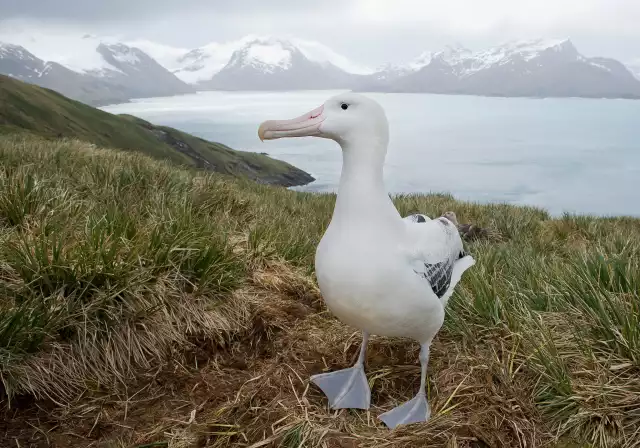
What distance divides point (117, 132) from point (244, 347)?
27282 millimetres

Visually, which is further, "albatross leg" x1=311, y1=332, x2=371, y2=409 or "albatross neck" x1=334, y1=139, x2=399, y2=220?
"albatross leg" x1=311, y1=332, x2=371, y2=409

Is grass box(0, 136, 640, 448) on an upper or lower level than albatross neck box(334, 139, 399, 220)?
lower

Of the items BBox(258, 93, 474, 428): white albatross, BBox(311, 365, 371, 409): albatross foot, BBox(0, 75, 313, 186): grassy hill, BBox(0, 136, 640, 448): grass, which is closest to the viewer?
BBox(258, 93, 474, 428): white albatross

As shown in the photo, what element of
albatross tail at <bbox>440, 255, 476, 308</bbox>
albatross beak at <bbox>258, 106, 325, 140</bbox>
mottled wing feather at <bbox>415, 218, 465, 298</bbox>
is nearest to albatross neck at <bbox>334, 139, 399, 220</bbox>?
albatross beak at <bbox>258, 106, 325, 140</bbox>

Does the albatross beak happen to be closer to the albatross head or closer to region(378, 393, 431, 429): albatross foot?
the albatross head

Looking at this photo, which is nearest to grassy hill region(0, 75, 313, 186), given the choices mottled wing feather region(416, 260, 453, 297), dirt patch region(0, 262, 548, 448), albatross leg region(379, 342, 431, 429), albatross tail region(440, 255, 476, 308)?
dirt patch region(0, 262, 548, 448)

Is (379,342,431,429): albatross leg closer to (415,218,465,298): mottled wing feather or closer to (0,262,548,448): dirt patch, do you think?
(0,262,548,448): dirt patch

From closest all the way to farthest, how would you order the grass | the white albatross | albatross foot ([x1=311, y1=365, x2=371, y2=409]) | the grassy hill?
1. the white albatross
2. the grass
3. albatross foot ([x1=311, y1=365, x2=371, y2=409])
4. the grassy hill

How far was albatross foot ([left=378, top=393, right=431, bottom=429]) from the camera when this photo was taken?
2.42 metres

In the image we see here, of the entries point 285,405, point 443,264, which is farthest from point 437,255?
point 285,405

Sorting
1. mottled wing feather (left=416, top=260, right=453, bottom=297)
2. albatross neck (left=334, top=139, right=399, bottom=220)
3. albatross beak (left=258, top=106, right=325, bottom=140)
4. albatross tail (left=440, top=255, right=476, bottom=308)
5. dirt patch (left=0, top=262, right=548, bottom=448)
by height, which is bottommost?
dirt patch (left=0, top=262, right=548, bottom=448)

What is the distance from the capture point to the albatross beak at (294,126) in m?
2.33

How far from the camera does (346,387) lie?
8.75ft

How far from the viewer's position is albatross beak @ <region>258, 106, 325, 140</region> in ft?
7.66
